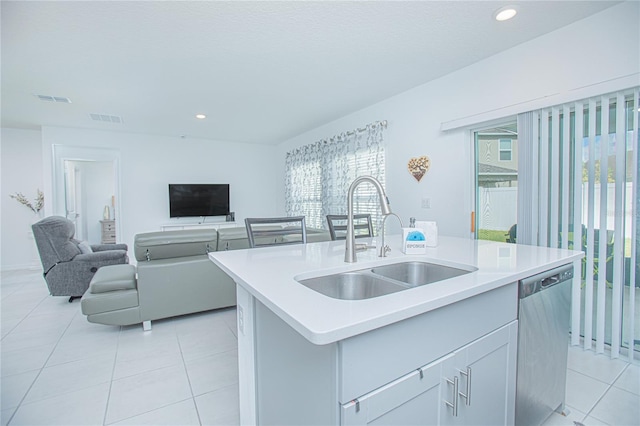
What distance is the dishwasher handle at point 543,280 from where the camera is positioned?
1.27 m

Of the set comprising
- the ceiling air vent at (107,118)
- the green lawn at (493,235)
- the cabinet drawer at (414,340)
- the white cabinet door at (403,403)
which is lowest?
the white cabinet door at (403,403)

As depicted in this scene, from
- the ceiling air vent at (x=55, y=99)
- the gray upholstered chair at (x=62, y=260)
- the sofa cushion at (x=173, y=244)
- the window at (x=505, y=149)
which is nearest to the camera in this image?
the sofa cushion at (x=173, y=244)

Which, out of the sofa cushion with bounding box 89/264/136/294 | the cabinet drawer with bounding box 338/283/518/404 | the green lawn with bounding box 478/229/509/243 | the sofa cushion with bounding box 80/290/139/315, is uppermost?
the green lawn with bounding box 478/229/509/243

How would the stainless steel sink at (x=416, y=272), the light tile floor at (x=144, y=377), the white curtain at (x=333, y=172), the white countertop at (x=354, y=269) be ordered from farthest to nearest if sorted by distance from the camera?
1. the white curtain at (x=333, y=172)
2. the light tile floor at (x=144, y=377)
3. the stainless steel sink at (x=416, y=272)
4. the white countertop at (x=354, y=269)

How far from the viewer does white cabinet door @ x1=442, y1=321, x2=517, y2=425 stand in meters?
1.04

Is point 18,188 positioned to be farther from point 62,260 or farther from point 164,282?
point 164,282

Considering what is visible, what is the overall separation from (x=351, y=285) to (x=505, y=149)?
244 cm

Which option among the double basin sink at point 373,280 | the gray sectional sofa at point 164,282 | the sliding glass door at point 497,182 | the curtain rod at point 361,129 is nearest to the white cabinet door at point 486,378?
the double basin sink at point 373,280

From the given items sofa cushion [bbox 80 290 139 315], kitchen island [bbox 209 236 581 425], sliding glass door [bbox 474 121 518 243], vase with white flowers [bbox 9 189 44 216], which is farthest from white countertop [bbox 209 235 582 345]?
vase with white flowers [bbox 9 189 44 216]

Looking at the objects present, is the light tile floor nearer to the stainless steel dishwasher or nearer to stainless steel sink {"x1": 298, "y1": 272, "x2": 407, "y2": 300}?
the stainless steel dishwasher

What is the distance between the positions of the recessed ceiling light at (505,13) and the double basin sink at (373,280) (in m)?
1.89

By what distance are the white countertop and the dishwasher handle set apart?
33 millimetres

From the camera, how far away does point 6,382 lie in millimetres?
1943

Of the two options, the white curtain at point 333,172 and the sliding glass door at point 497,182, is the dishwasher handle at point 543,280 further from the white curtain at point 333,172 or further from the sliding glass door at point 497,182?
the white curtain at point 333,172
